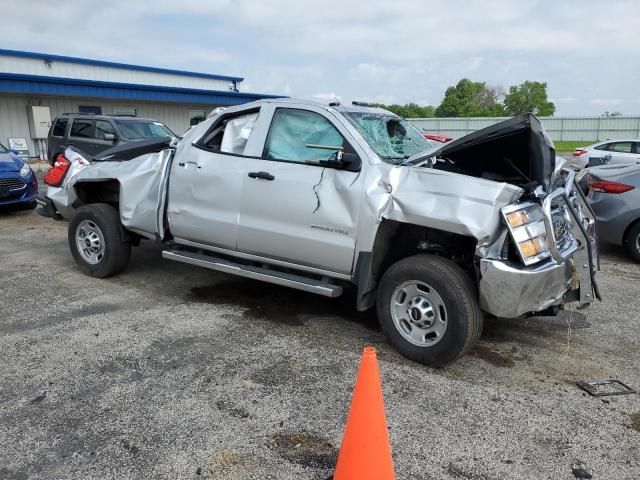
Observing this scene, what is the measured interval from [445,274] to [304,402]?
51.9 inches

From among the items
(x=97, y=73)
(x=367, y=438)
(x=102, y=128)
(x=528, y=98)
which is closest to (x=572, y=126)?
(x=97, y=73)

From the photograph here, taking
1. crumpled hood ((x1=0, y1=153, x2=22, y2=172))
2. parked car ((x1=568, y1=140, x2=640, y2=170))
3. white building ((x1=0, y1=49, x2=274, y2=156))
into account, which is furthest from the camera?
white building ((x1=0, y1=49, x2=274, y2=156))

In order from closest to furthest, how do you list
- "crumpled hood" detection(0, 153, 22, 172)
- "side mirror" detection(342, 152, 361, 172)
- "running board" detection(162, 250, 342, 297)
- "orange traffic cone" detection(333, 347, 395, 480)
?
"orange traffic cone" detection(333, 347, 395, 480) < "side mirror" detection(342, 152, 361, 172) < "running board" detection(162, 250, 342, 297) < "crumpled hood" detection(0, 153, 22, 172)

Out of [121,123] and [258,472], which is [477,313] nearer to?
[258,472]

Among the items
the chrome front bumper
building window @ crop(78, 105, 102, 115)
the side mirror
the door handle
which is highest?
building window @ crop(78, 105, 102, 115)

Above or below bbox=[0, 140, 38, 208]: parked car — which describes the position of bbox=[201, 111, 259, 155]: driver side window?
above

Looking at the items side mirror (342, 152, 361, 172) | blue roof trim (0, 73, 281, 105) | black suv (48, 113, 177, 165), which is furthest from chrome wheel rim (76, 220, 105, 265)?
blue roof trim (0, 73, 281, 105)

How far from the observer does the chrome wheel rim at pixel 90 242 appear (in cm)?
599

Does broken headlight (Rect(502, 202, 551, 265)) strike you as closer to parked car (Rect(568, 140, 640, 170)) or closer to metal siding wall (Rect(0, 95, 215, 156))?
parked car (Rect(568, 140, 640, 170))

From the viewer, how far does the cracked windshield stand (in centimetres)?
451

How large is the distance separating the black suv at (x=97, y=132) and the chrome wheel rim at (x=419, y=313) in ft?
31.3

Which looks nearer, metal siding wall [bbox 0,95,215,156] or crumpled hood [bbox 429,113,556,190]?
crumpled hood [bbox 429,113,556,190]

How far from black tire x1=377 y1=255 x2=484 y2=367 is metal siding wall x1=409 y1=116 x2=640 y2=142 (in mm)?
34265

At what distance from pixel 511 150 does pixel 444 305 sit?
1.58 metres
